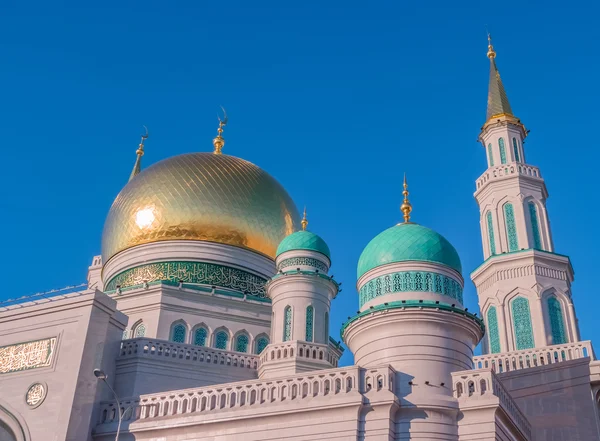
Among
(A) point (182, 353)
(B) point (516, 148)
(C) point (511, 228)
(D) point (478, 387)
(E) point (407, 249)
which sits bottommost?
(D) point (478, 387)

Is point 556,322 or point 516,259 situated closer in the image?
point 556,322

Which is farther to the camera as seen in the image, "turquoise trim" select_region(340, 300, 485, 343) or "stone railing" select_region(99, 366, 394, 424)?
"turquoise trim" select_region(340, 300, 485, 343)

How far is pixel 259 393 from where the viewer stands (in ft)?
41.4

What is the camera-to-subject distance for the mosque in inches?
479

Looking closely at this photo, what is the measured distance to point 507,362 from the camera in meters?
17.8

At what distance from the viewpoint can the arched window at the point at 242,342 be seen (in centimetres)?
2014

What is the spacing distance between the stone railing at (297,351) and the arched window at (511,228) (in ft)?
20.7

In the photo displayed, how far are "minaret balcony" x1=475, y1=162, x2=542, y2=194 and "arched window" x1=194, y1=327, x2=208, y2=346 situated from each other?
8904 mm

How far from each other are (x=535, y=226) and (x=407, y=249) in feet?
28.2

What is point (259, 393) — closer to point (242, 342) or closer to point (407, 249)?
point (407, 249)

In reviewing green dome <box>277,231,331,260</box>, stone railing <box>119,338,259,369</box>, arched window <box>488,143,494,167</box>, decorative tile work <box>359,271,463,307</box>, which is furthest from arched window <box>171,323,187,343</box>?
arched window <box>488,143,494,167</box>

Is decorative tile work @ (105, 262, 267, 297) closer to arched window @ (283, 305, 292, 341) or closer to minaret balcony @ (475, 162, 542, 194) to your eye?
arched window @ (283, 305, 292, 341)

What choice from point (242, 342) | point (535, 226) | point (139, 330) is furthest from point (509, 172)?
point (139, 330)

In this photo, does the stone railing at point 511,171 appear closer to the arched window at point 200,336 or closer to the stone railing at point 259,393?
the arched window at point 200,336
